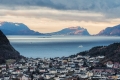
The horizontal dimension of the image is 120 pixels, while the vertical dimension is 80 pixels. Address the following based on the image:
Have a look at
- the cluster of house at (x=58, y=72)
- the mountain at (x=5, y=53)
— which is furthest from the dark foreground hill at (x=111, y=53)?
the mountain at (x=5, y=53)

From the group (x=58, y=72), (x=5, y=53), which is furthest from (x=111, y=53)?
(x=5, y=53)

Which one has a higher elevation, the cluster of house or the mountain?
the mountain

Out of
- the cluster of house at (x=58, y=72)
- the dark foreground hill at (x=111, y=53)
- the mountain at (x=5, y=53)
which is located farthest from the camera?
the mountain at (x=5, y=53)

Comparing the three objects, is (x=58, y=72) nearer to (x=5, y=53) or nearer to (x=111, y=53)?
(x=111, y=53)

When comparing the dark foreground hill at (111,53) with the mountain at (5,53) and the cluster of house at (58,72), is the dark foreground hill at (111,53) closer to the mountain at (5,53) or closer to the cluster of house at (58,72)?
the cluster of house at (58,72)

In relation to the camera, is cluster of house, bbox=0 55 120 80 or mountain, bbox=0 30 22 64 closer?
cluster of house, bbox=0 55 120 80

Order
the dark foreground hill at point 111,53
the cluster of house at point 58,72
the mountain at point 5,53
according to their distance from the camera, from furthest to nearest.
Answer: the mountain at point 5,53 < the dark foreground hill at point 111,53 < the cluster of house at point 58,72

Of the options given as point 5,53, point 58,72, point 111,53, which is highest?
point 5,53

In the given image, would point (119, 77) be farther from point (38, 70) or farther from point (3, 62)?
point (3, 62)

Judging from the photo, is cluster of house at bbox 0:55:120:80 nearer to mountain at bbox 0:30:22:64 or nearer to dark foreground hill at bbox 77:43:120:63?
dark foreground hill at bbox 77:43:120:63

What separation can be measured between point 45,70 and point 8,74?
262 inches

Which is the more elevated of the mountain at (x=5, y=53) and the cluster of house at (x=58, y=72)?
the mountain at (x=5, y=53)

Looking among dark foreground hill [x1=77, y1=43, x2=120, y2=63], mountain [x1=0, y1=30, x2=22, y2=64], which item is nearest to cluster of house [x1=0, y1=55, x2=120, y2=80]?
dark foreground hill [x1=77, y1=43, x2=120, y2=63]

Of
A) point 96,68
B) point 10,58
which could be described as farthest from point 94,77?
point 10,58
